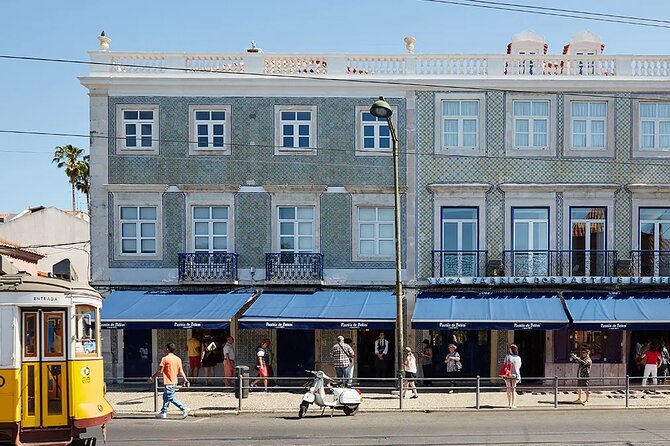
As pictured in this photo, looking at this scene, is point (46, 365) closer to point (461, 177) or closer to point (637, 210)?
point (461, 177)

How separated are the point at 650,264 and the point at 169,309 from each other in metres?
14.2

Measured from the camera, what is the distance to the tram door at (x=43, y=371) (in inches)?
484

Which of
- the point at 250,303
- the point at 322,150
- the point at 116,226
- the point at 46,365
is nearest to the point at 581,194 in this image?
the point at 322,150

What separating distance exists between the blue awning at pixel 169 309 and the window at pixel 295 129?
459cm

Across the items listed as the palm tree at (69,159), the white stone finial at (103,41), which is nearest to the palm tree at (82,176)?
the palm tree at (69,159)

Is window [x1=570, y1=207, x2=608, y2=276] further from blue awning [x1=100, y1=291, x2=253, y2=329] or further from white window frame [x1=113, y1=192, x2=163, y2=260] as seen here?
white window frame [x1=113, y1=192, x2=163, y2=260]

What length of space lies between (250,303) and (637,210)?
11.9 meters

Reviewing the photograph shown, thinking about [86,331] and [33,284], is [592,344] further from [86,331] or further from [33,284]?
[33,284]

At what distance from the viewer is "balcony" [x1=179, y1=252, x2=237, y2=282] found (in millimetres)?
22719

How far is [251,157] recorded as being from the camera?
75.6 ft

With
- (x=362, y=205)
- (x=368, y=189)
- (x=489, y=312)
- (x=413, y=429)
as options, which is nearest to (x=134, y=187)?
(x=362, y=205)

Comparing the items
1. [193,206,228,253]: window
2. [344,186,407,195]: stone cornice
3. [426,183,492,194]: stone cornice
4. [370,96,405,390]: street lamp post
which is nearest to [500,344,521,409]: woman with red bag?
[370,96,405,390]: street lamp post

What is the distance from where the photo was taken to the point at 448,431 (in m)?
15.0

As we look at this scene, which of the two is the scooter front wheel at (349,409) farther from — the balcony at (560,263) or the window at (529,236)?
the window at (529,236)
